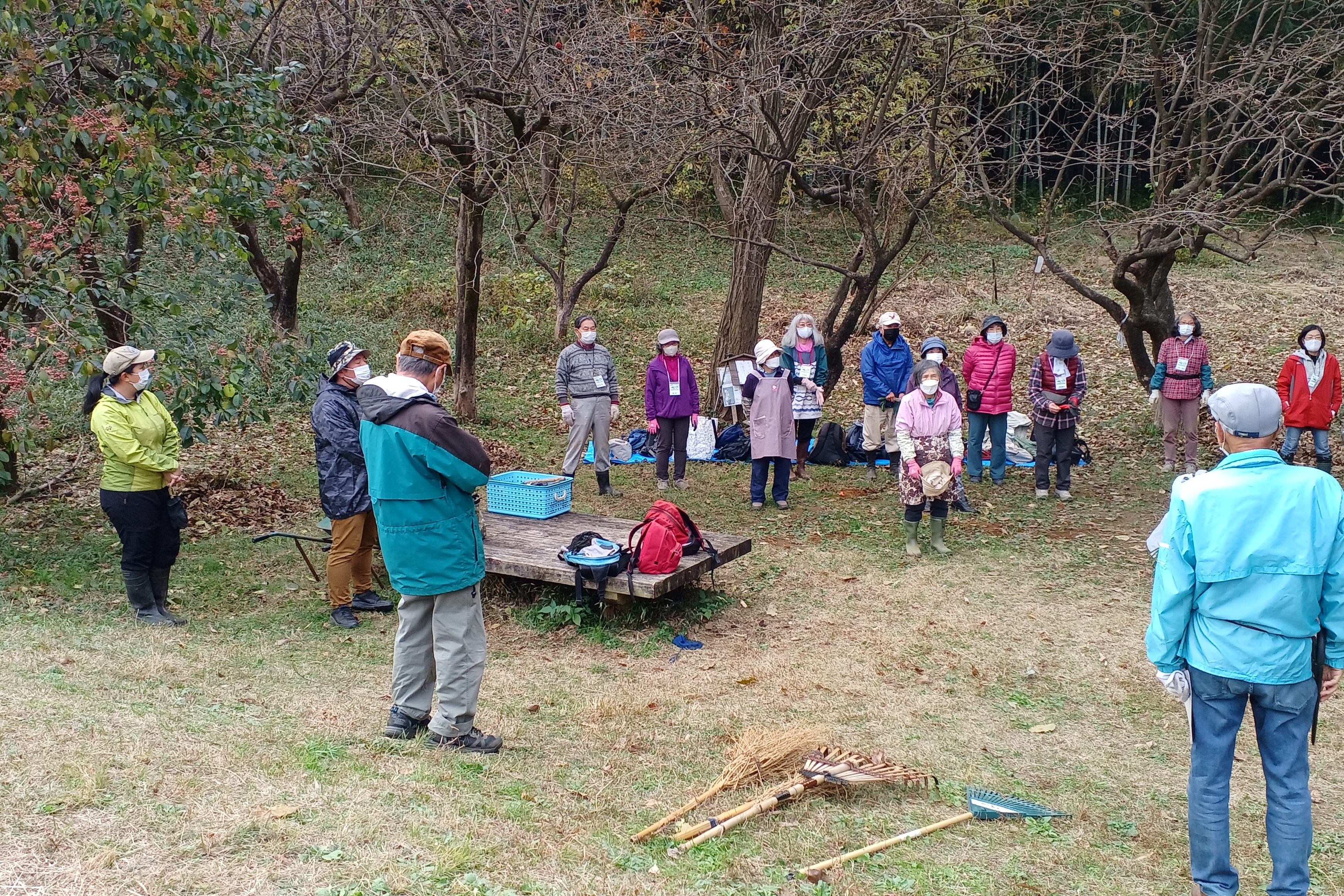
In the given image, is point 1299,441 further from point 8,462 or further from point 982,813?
point 8,462

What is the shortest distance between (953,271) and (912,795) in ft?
62.9

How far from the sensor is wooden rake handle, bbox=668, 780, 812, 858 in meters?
4.13

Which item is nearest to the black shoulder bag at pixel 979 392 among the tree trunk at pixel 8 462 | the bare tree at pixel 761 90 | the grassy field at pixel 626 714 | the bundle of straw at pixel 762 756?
the grassy field at pixel 626 714

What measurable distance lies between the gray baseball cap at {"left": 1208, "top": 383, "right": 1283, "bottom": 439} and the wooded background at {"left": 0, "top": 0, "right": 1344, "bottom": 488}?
6.38 meters

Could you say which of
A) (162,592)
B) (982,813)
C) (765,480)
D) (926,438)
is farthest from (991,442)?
(162,592)

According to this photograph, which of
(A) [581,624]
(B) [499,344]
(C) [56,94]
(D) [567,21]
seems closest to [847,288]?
(D) [567,21]

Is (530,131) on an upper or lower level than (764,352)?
upper

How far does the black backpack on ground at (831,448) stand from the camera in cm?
1263

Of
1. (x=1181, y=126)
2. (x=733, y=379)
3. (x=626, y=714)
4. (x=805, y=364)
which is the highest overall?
(x=1181, y=126)

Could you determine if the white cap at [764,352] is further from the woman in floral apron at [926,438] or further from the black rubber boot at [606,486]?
the black rubber boot at [606,486]

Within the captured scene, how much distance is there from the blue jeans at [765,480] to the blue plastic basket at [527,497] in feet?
8.03

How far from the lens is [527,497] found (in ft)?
28.7

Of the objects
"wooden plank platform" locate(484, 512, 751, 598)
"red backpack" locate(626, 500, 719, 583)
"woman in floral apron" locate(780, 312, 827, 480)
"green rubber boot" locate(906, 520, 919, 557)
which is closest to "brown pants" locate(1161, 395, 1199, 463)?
"woman in floral apron" locate(780, 312, 827, 480)

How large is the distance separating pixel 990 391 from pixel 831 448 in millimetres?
2024
